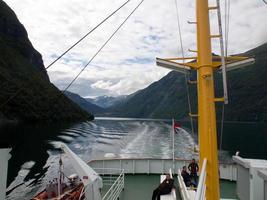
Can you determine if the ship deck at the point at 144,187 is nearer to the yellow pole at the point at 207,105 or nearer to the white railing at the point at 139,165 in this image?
the white railing at the point at 139,165

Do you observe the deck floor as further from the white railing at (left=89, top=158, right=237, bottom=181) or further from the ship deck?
the white railing at (left=89, top=158, right=237, bottom=181)

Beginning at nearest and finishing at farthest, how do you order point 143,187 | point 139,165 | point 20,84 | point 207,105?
point 207,105 < point 143,187 < point 139,165 < point 20,84

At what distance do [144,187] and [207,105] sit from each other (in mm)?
10445

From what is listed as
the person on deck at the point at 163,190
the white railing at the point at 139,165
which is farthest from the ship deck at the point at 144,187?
the person on deck at the point at 163,190

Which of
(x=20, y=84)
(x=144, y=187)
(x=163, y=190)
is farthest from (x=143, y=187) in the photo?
(x=20, y=84)

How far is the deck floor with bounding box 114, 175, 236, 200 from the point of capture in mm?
13750

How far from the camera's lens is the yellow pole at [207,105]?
597 cm

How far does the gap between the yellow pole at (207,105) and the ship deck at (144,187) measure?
7313 millimetres

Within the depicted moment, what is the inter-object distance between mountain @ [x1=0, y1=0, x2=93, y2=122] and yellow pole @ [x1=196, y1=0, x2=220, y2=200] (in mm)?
75713

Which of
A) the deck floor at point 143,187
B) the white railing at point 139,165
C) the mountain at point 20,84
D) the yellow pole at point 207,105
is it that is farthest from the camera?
the mountain at point 20,84

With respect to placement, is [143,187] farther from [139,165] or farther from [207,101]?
[207,101]

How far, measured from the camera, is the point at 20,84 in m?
96.9

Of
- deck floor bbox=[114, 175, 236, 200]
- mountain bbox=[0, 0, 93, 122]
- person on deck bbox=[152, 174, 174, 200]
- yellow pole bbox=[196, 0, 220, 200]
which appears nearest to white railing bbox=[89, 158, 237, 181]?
deck floor bbox=[114, 175, 236, 200]

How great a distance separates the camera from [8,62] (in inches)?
6078
